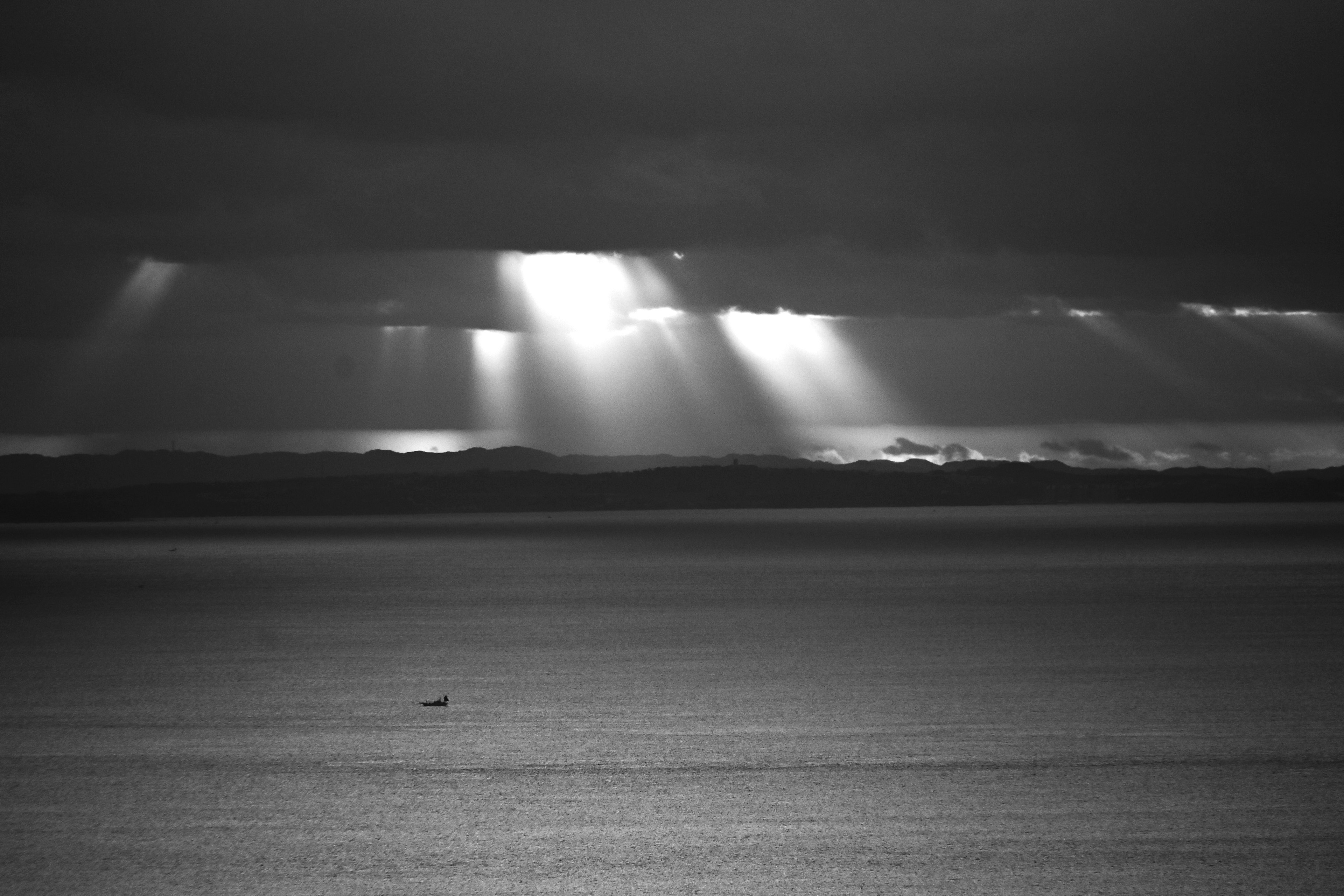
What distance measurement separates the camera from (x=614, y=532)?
161 metres

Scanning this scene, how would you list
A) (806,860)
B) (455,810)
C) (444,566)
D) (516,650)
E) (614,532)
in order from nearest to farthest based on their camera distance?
(806,860), (455,810), (516,650), (444,566), (614,532)

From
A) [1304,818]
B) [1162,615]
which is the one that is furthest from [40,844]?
[1162,615]

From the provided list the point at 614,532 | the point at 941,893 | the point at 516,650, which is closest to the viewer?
the point at 941,893

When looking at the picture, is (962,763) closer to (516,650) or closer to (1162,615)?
(516,650)

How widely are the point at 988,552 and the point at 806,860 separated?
77213 mm

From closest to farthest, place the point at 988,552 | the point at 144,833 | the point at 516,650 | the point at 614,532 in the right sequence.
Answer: the point at 144,833
the point at 516,650
the point at 988,552
the point at 614,532

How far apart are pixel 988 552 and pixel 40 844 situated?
7845cm

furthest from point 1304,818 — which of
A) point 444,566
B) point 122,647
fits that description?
point 444,566

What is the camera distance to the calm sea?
11.5m

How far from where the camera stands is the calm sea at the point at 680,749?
11508 millimetres

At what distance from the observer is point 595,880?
11.1 meters

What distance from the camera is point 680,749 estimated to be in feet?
54.2

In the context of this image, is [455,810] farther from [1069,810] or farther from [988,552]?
[988,552]

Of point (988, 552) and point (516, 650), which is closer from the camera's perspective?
point (516, 650)
